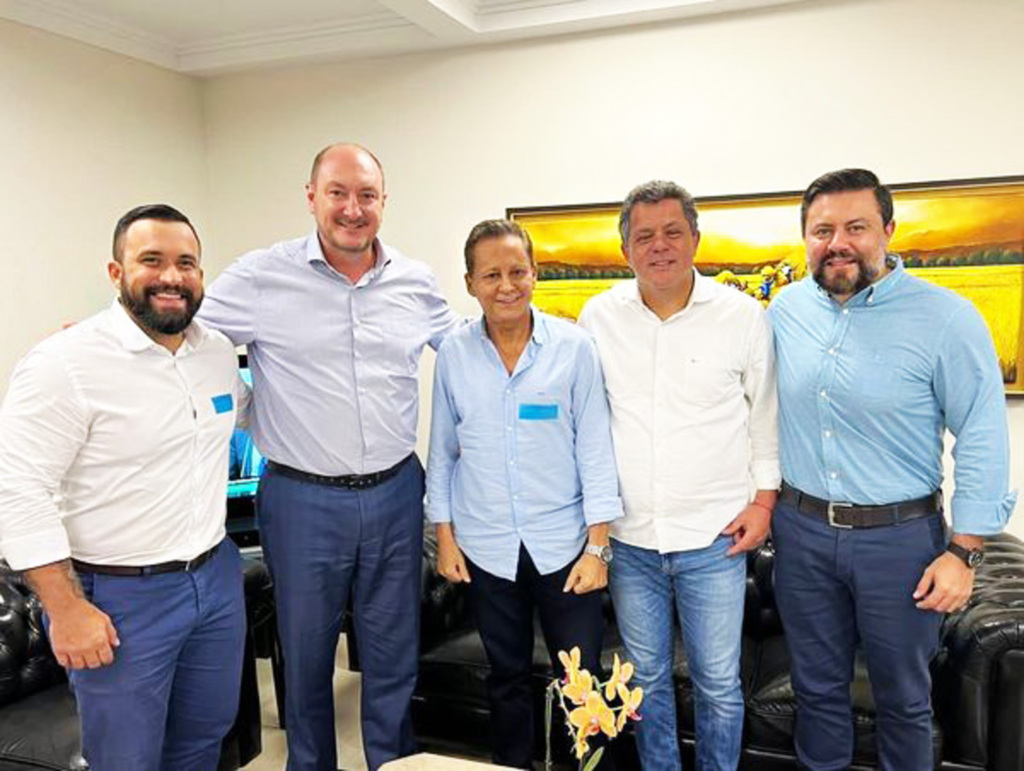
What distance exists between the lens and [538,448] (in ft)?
6.31

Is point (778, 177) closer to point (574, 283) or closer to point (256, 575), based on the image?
point (574, 283)

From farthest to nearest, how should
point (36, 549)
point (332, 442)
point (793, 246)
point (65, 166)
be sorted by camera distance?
1. point (65, 166)
2. point (793, 246)
3. point (332, 442)
4. point (36, 549)

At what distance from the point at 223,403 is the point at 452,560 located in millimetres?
707

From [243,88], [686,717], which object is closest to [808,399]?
[686,717]

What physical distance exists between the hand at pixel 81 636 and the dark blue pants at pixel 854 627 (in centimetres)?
159

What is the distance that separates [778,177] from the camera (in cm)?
328

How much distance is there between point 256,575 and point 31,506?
1.22 m

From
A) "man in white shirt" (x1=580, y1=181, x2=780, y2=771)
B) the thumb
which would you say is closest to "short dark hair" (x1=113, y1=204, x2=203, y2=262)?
"man in white shirt" (x1=580, y1=181, x2=780, y2=771)

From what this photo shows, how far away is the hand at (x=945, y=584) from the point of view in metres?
1.74

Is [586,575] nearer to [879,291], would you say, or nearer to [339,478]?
[339,478]

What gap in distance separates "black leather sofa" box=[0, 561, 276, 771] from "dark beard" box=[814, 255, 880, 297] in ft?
6.82

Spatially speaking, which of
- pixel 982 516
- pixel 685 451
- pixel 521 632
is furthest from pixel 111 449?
pixel 982 516

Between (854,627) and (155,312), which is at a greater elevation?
(155,312)

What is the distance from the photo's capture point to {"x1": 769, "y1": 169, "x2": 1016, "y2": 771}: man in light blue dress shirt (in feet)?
5.76
